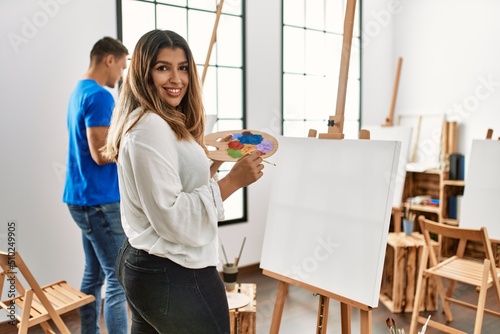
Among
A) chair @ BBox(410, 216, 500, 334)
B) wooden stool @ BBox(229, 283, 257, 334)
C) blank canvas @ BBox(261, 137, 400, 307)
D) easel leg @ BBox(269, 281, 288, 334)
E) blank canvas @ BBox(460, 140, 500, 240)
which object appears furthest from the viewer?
blank canvas @ BBox(460, 140, 500, 240)

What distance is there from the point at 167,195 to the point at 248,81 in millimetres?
2869

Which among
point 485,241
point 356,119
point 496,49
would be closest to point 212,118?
point 485,241

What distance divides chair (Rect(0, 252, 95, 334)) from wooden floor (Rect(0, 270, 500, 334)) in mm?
776

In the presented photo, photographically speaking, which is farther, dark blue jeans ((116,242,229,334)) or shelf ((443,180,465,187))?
shelf ((443,180,465,187))

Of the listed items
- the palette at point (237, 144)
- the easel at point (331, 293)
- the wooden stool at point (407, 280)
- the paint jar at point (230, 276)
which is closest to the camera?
the palette at point (237, 144)

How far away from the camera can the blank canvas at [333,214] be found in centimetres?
174

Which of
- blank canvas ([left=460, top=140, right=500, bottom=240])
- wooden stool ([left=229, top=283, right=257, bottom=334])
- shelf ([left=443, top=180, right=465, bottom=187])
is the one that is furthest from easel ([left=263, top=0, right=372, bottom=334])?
shelf ([left=443, top=180, right=465, bottom=187])

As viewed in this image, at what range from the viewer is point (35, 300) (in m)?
2.17

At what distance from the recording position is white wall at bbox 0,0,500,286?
286cm

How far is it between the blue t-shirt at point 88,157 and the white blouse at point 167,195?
3.03 ft

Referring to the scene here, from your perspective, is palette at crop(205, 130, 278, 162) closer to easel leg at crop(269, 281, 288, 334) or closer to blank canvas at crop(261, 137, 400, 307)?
blank canvas at crop(261, 137, 400, 307)

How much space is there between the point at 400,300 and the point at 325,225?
5.56 ft

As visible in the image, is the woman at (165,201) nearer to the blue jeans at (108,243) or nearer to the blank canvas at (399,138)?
the blue jeans at (108,243)

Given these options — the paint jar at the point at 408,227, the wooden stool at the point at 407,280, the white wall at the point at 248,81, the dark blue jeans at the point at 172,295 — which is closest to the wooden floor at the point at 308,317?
the wooden stool at the point at 407,280
